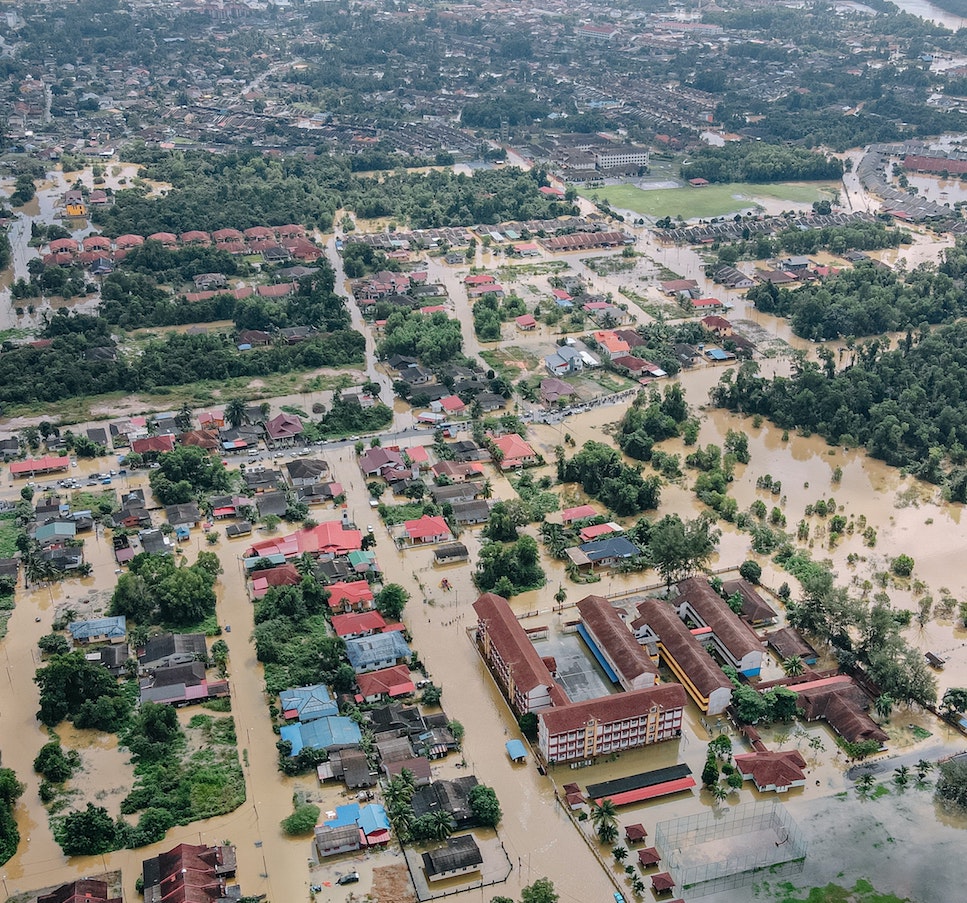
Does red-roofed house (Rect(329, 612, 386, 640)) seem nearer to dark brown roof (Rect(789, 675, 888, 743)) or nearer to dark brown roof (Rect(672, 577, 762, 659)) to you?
dark brown roof (Rect(672, 577, 762, 659))

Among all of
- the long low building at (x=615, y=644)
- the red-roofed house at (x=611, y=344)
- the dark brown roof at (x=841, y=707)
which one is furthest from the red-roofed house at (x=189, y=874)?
the red-roofed house at (x=611, y=344)

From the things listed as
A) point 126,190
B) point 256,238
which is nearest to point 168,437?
point 256,238

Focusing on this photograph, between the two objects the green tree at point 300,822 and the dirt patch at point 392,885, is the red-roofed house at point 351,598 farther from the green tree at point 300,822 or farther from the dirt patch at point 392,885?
the dirt patch at point 392,885

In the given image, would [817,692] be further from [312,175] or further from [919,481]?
[312,175]

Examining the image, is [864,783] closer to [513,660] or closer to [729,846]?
[729,846]

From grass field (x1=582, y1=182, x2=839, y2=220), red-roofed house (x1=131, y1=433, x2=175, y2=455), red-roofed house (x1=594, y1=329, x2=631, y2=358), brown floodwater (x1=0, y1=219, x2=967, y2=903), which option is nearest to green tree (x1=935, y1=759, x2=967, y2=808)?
brown floodwater (x1=0, y1=219, x2=967, y2=903)
